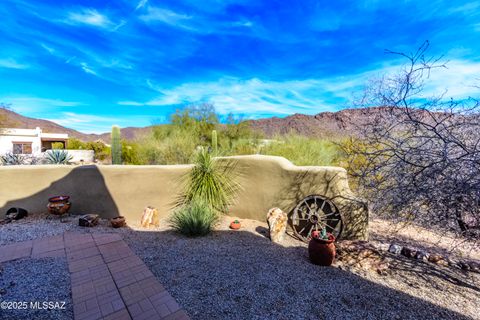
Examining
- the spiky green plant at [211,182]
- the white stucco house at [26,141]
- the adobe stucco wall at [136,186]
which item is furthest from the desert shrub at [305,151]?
the white stucco house at [26,141]

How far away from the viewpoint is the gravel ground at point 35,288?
1992 mm

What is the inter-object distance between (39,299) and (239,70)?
1623cm

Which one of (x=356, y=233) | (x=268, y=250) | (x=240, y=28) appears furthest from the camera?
(x=240, y=28)

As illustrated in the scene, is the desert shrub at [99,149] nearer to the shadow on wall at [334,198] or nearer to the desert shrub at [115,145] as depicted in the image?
the desert shrub at [115,145]

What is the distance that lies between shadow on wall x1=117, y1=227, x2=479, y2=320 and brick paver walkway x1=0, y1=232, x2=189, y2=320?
0.19m

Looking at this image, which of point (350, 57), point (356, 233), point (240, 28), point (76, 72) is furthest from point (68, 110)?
point (356, 233)

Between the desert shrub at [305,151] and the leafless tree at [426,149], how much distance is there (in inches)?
110

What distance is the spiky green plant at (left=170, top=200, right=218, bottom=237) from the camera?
4.21m

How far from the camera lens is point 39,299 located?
2166mm

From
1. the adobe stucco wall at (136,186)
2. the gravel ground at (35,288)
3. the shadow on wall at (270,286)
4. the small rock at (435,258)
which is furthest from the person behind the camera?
the adobe stucco wall at (136,186)

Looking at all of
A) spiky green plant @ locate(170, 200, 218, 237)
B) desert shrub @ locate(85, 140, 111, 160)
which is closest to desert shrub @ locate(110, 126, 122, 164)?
spiky green plant @ locate(170, 200, 218, 237)

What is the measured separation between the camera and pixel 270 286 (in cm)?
266

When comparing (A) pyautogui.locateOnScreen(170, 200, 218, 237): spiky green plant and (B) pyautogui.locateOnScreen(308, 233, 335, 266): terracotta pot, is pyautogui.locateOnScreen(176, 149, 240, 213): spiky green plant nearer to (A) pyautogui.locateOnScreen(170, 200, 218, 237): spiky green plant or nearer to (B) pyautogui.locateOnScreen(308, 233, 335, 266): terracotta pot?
(A) pyautogui.locateOnScreen(170, 200, 218, 237): spiky green plant

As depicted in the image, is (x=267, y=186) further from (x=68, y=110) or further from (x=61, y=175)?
(x=68, y=110)
